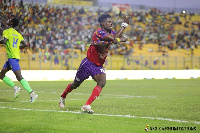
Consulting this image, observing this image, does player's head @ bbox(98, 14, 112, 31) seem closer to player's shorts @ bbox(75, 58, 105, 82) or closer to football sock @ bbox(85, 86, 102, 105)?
player's shorts @ bbox(75, 58, 105, 82)

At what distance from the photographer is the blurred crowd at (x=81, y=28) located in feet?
121

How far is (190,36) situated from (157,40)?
653 cm

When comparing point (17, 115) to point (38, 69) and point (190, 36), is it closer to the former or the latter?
point (38, 69)

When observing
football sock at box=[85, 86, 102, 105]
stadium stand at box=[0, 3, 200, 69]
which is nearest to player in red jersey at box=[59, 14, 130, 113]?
football sock at box=[85, 86, 102, 105]

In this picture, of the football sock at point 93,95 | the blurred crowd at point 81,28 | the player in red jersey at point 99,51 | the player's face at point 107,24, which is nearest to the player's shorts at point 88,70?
the player in red jersey at point 99,51

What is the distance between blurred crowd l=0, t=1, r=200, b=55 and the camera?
1448 inches

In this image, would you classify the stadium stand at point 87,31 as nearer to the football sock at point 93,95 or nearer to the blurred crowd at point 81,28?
the blurred crowd at point 81,28

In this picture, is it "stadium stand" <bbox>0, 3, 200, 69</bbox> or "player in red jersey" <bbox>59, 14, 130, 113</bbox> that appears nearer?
"player in red jersey" <bbox>59, 14, 130, 113</bbox>

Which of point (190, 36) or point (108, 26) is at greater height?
point (108, 26)

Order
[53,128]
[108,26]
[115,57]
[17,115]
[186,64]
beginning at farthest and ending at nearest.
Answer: [186,64] < [115,57] < [108,26] < [17,115] < [53,128]

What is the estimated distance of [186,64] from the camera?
133 ft

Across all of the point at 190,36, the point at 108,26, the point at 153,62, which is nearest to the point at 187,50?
the point at 190,36

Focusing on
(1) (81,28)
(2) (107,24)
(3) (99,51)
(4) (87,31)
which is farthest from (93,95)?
(1) (81,28)

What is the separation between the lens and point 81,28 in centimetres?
4325
